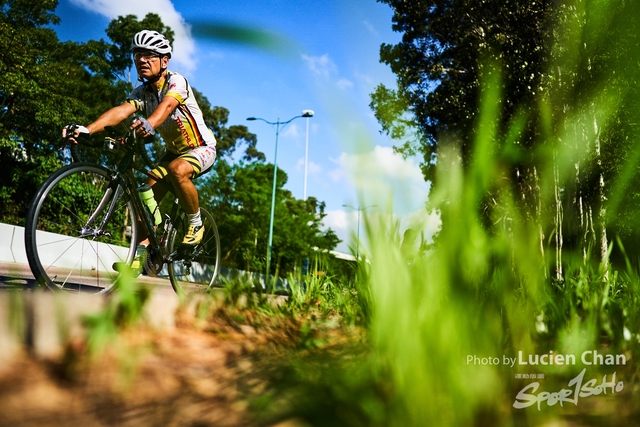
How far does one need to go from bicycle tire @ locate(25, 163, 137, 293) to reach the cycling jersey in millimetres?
666

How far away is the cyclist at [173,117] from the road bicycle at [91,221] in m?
0.18

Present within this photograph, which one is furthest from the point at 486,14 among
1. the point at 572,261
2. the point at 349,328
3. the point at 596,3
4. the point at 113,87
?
the point at 113,87

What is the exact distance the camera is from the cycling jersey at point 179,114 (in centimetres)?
365

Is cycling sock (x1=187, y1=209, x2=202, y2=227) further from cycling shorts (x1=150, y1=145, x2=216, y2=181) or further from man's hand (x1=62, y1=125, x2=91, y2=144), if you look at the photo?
man's hand (x1=62, y1=125, x2=91, y2=144)

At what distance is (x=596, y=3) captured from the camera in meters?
11.0

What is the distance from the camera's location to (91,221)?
10.4 ft

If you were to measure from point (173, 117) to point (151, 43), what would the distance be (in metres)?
0.55

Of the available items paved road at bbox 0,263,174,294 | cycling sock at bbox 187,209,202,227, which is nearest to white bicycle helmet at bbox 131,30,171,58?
cycling sock at bbox 187,209,202,227

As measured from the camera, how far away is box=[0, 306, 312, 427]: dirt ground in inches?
34.7

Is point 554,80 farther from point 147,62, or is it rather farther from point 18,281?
point 18,281

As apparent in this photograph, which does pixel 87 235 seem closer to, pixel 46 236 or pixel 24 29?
pixel 46 236

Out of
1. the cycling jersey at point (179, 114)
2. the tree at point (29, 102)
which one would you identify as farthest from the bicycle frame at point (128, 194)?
the tree at point (29, 102)

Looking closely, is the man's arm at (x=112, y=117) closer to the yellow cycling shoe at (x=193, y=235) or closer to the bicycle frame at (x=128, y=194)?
the bicycle frame at (x=128, y=194)

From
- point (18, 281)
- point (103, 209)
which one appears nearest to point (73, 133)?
point (103, 209)
